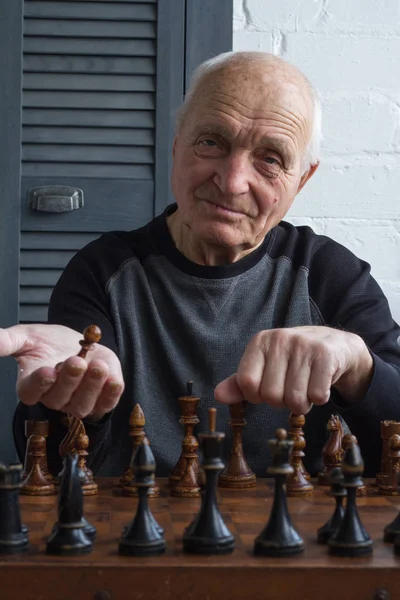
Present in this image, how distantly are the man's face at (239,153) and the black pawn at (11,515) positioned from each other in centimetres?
87

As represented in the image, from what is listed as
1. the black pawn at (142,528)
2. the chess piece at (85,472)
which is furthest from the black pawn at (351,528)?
the chess piece at (85,472)

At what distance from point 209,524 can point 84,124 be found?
1.63m

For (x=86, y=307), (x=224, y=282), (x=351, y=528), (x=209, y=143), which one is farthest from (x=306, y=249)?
(x=351, y=528)

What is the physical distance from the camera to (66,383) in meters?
1.19

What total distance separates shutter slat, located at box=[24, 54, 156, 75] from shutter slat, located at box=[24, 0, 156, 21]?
0.10 meters

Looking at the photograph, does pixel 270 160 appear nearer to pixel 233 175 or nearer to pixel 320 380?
pixel 233 175

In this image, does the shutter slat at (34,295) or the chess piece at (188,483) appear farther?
the shutter slat at (34,295)

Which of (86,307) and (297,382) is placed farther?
(86,307)

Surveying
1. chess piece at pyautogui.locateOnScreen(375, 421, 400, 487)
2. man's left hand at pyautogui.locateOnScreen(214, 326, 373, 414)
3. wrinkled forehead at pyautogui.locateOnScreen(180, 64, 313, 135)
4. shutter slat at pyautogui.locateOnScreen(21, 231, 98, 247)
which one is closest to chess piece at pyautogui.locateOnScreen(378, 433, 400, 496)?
chess piece at pyautogui.locateOnScreen(375, 421, 400, 487)

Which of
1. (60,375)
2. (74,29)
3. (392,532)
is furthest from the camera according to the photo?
(74,29)

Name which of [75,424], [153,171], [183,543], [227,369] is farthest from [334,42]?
[183,543]

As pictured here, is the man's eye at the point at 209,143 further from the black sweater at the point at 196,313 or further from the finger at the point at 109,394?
the finger at the point at 109,394

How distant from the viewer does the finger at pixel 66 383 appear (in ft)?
3.81

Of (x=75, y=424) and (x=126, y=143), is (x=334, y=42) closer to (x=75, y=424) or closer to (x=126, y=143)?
(x=126, y=143)
